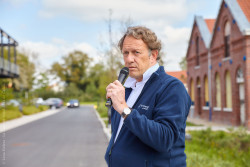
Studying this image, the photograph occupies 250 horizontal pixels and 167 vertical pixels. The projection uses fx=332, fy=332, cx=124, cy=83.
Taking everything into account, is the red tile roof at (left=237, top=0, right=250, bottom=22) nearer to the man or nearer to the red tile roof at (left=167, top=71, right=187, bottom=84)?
the red tile roof at (left=167, top=71, right=187, bottom=84)

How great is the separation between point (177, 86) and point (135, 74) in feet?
1.18

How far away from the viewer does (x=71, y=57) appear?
92.3 meters

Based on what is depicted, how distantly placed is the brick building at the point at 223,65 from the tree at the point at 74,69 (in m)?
64.8

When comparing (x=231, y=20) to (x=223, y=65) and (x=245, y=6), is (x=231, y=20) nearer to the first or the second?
(x=245, y=6)

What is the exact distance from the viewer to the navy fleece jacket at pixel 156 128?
204cm

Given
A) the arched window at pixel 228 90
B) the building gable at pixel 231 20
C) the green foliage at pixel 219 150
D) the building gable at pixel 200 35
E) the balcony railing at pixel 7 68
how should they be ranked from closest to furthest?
the green foliage at pixel 219 150
the building gable at pixel 231 20
the arched window at pixel 228 90
the building gable at pixel 200 35
the balcony railing at pixel 7 68

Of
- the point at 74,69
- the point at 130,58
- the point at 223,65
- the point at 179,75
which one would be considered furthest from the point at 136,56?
the point at 74,69

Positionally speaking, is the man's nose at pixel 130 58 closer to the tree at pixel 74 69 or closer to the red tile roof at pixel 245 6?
the red tile roof at pixel 245 6

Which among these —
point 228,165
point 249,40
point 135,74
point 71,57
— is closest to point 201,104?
point 249,40

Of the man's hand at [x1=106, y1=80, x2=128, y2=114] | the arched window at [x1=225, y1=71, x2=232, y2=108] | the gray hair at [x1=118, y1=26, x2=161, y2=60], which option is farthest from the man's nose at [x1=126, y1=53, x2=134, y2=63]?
the arched window at [x1=225, y1=71, x2=232, y2=108]

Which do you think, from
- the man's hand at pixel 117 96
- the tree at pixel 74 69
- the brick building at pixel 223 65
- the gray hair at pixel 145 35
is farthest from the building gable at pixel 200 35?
the tree at pixel 74 69

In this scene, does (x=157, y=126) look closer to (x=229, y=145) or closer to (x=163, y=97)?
(x=163, y=97)

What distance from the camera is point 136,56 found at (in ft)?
7.86

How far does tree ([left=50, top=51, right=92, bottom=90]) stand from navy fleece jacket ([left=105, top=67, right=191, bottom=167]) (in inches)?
3442
